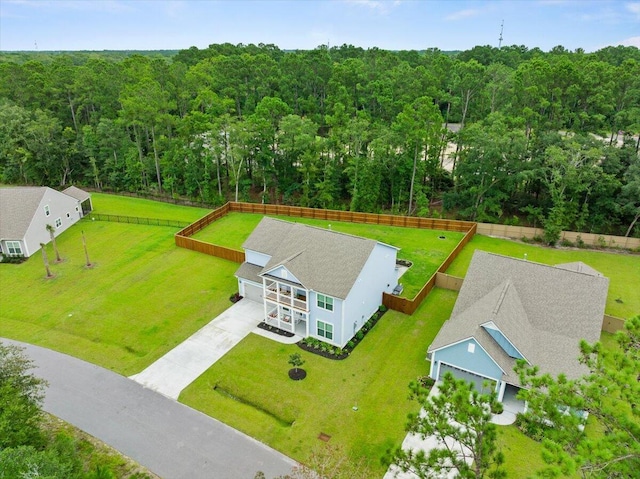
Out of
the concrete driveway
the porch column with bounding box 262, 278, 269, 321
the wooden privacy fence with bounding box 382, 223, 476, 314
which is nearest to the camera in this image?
the concrete driveway

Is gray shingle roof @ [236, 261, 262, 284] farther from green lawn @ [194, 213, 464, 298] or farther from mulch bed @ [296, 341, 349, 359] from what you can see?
green lawn @ [194, 213, 464, 298]

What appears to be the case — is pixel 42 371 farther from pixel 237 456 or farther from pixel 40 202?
pixel 40 202

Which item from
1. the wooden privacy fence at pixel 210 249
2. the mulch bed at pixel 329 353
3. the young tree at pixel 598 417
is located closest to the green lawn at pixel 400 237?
the wooden privacy fence at pixel 210 249

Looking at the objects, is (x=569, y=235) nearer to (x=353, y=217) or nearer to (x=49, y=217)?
(x=353, y=217)

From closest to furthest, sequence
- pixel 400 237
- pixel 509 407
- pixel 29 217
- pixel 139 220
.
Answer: pixel 509 407
pixel 29 217
pixel 400 237
pixel 139 220

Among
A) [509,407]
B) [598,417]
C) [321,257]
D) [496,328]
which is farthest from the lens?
[321,257]

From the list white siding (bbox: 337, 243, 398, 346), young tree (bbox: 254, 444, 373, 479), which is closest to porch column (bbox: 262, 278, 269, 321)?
white siding (bbox: 337, 243, 398, 346)

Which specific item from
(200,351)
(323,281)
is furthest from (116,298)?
(323,281)
